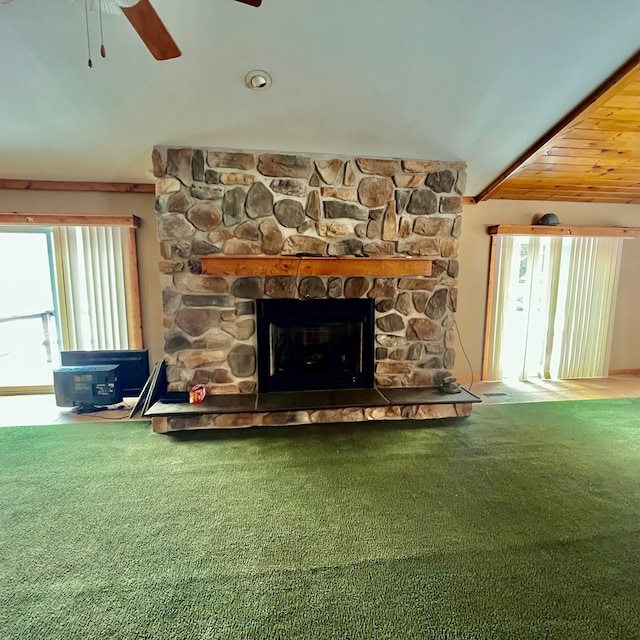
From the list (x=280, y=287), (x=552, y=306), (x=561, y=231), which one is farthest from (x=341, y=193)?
(x=552, y=306)

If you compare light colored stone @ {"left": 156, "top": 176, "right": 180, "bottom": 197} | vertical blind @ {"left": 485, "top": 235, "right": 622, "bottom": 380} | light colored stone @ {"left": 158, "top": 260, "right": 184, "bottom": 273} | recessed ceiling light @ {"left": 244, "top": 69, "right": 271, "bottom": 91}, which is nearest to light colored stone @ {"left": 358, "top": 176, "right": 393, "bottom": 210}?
recessed ceiling light @ {"left": 244, "top": 69, "right": 271, "bottom": 91}

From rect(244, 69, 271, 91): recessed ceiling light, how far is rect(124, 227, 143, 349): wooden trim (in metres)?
2.03

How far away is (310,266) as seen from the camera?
9.90 ft

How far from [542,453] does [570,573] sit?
46.4 inches

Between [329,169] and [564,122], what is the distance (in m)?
1.84

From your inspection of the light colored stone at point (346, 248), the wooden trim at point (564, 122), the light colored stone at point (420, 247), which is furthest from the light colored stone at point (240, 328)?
the wooden trim at point (564, 122)

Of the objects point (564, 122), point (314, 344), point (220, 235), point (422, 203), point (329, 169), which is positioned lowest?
point (314, 344)

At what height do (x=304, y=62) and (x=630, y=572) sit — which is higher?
(x=304, y=62)

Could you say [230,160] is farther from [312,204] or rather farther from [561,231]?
[561,231]

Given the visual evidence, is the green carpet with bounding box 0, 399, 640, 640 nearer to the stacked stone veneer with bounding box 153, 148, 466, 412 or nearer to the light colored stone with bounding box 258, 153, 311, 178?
the stacked stone veneer with bounding box 153, 148, 466, 412

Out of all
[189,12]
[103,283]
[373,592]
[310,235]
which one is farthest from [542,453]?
[103,283]

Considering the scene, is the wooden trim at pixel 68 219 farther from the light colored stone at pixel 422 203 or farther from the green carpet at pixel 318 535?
the light colored stone at pixel 422 203

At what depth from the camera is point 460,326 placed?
14.1 ft

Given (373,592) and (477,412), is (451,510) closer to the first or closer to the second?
(373,592)
